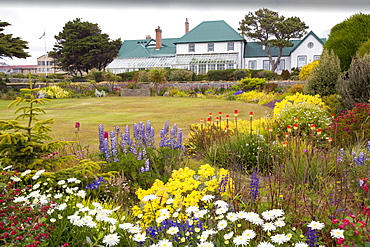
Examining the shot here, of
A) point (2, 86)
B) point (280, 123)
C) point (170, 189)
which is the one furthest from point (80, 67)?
point (170, 189)

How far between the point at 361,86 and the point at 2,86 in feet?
72.3

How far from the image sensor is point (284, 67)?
144 feet

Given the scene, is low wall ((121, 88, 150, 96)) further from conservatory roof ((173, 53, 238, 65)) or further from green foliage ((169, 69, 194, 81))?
conservatory roof ((173, 53, 238, 65))

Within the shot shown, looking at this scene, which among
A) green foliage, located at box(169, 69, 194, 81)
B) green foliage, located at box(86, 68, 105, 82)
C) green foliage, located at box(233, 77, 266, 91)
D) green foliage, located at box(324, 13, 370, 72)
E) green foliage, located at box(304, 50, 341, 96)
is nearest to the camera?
green foliage, located at box(304, 50, 341, 96)

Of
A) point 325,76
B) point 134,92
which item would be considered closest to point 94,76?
point 134,92

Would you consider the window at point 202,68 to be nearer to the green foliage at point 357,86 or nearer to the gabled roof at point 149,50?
the gabled roof at point 149,50

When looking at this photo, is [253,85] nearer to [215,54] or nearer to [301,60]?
[215,54]

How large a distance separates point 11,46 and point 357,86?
2753cm

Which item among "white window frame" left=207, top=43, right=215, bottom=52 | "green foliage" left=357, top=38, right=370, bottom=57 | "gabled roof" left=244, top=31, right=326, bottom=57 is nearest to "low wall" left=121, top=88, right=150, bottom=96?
"green foliage" left=357, top=38, right=370, bottom=57

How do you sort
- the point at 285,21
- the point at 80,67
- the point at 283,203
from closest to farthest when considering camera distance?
the point at 283,203 → the point at 285,21 → the point at 80,67

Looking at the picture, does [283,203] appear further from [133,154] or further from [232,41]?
[232,41]

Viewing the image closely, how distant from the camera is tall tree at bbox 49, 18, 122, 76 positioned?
154ft

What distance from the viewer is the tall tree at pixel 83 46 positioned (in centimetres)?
4706

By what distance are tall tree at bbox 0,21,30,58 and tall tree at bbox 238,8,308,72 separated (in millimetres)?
26656
